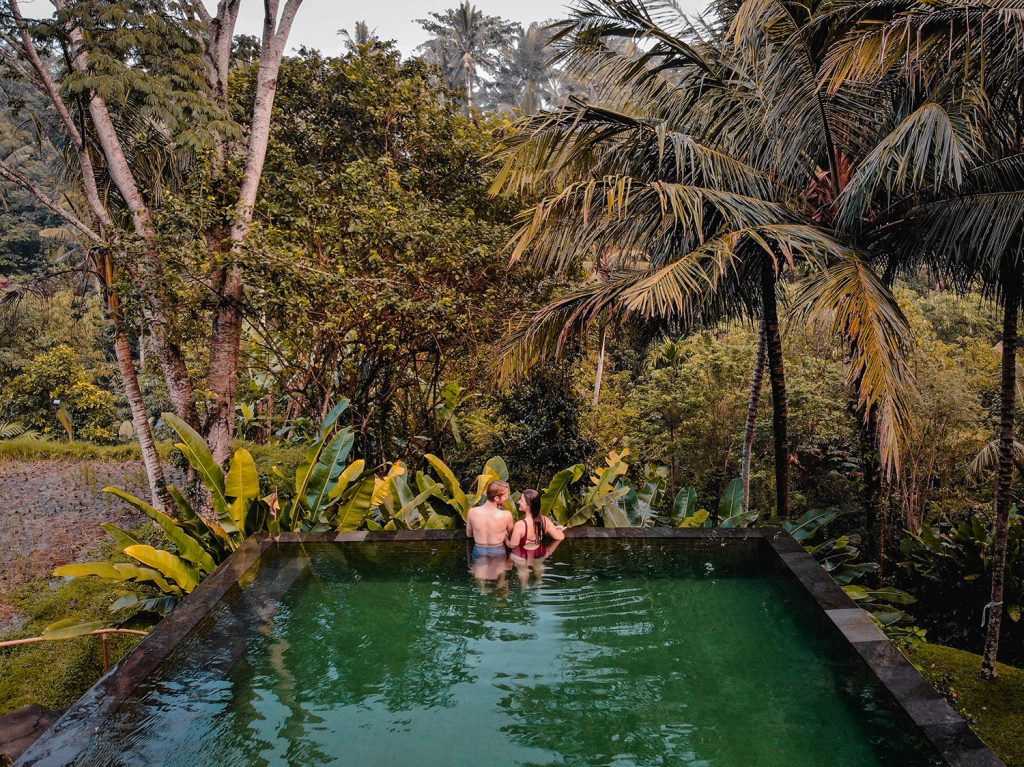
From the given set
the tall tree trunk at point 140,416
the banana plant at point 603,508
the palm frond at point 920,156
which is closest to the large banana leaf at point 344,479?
the banana plant at point 603,508

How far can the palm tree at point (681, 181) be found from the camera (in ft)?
20.1

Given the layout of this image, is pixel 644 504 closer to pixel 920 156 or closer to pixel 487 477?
pixel 487 477

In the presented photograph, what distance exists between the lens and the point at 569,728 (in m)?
3.58

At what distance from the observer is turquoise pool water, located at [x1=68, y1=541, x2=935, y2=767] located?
11.1ft

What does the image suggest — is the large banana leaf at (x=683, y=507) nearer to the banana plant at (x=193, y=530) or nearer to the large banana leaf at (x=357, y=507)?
the large banana leaf at (x=357, y=507)

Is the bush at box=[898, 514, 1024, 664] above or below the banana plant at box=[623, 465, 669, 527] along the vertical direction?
below

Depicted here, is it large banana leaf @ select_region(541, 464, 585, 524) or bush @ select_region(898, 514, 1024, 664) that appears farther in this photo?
large banana leaf @ select_region(541, 464, 585, 524)

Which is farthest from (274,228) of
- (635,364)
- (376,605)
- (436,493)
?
(635,364)

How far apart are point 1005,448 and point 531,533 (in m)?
3.87

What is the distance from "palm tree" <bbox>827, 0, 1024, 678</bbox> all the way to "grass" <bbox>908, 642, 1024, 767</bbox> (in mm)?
204

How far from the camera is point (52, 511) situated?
38.1ft

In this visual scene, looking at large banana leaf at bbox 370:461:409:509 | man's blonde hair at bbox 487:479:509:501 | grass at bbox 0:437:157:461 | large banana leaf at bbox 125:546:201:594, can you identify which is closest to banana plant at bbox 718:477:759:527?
man's blonde hair at bbox 487:479:509:501

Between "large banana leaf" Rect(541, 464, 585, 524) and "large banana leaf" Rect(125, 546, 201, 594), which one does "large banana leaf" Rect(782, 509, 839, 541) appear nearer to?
"large banana leaf" Rect(541, 464, 585, 524)

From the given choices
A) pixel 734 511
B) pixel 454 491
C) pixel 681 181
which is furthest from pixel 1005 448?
pixel 454 491
